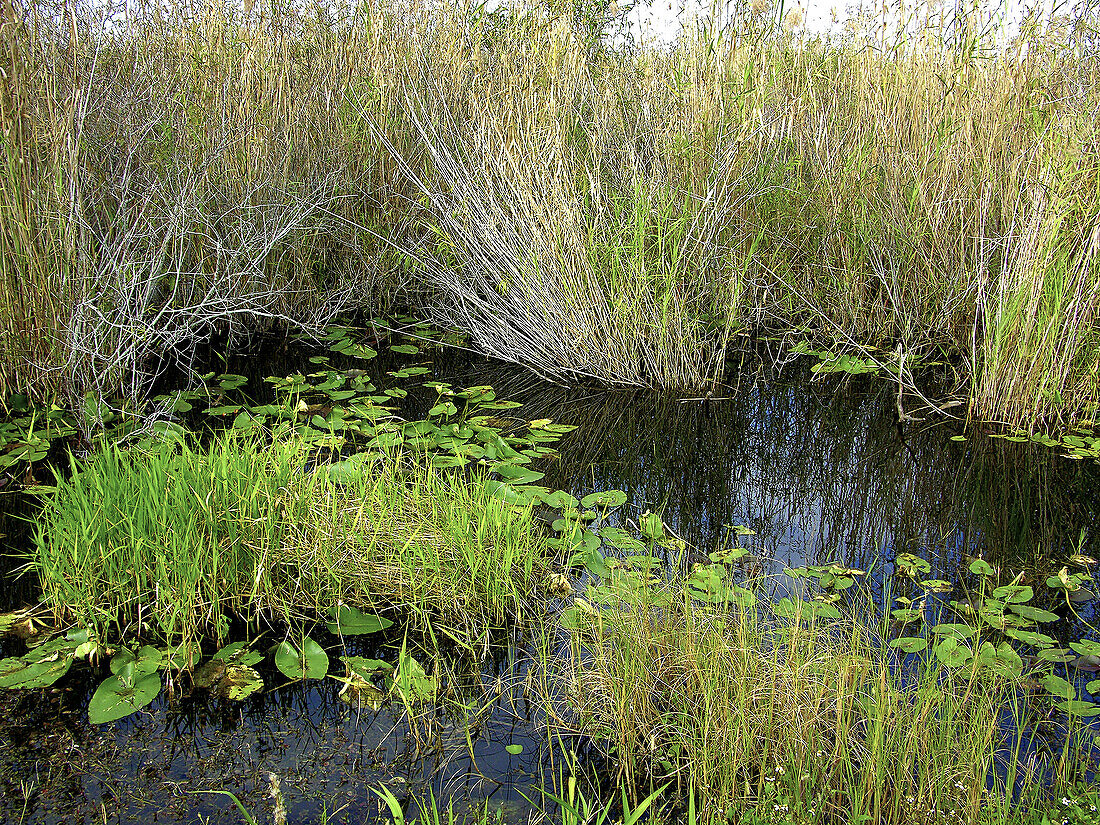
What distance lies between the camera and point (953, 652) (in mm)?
2098

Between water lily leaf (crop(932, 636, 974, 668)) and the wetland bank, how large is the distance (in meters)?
A: 0.02

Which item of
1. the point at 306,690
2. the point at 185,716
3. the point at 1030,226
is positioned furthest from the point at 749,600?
the point at 1030,226

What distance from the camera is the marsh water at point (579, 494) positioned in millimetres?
1758

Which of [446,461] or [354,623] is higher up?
[446,461]

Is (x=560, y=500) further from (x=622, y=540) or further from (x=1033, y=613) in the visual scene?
(x=1033, y=613)

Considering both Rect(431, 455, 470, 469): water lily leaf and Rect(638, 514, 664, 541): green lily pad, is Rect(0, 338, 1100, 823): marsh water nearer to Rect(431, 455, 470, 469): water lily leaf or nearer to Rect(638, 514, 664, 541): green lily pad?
Rect(638, 514, 664, 541): green lily pad

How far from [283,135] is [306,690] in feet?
11.6

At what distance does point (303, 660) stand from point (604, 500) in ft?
4.14

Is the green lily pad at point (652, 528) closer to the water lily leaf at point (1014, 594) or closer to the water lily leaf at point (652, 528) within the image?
the water lily leaf at point (652, 528)

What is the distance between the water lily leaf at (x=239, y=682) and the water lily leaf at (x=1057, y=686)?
1938mm

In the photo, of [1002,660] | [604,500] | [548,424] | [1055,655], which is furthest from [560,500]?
[1055,655]

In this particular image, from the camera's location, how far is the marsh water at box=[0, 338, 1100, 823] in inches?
69.2

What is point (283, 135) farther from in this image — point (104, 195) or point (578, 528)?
point (578, 528)

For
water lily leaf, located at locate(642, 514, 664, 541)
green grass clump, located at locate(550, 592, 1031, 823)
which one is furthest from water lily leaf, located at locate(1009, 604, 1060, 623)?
water lily leaf, located at locate(642, 514, 664, 541)
